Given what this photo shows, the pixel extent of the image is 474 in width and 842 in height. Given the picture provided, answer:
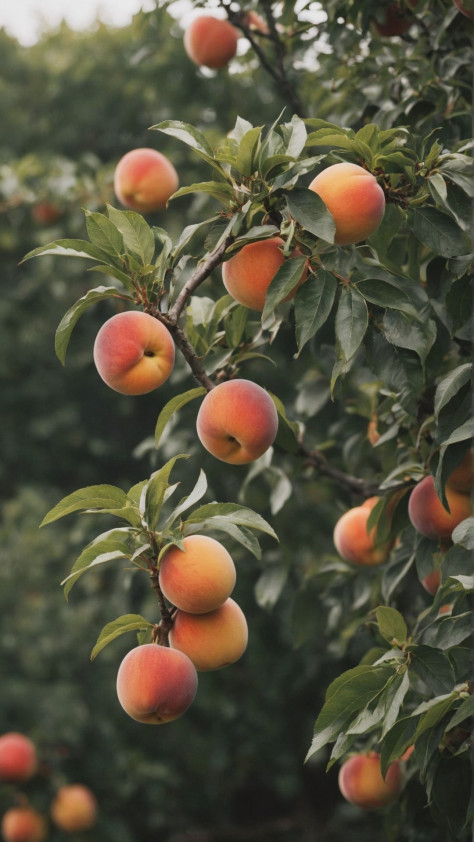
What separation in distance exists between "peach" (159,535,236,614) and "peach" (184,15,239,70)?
4.57ft

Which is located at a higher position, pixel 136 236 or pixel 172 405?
pixel 136 236

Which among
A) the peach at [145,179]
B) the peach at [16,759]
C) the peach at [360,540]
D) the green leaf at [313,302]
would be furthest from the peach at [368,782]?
the peach at [16,759]

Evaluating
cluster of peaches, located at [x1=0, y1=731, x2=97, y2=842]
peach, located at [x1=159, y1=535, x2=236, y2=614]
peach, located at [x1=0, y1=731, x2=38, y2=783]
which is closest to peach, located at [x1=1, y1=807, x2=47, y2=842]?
cluster of peaches, located at [x1=0, y1=731, x2=97, y2=842]

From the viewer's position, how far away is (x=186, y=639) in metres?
1.05

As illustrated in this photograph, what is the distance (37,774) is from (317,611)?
1.51 meters

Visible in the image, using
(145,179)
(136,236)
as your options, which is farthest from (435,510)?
(145,179)

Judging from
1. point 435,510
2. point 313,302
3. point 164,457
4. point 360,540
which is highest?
point 313,302

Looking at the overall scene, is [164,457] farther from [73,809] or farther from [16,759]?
[73,809]

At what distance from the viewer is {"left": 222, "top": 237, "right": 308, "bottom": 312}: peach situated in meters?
1.04

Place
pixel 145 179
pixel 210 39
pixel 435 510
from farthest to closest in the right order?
pixel 210 39 < pixel 145 179 < pixel 435 510

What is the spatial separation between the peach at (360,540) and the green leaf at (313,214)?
2.21 ft

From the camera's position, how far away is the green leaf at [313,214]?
3.14ft

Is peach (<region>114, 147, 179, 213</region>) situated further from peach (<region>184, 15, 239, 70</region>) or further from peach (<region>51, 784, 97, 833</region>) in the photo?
peach (<region>51, 784, 97, 833</region>)

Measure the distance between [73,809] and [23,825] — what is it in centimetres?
16
